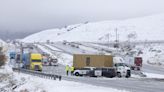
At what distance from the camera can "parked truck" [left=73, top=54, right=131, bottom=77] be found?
61188mm

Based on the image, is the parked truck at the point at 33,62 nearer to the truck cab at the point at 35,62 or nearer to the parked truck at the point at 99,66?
the truck cab at the point at 35,62

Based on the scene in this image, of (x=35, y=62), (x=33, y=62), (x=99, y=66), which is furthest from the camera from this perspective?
(x=33, y=62)

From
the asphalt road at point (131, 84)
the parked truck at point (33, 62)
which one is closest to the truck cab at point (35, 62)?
the parked truck at point (33, 62)

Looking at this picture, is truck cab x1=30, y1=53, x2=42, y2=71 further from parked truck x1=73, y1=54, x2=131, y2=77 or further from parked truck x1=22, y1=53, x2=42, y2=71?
parked truck x1=73, y1=54, x2=131, y2=77

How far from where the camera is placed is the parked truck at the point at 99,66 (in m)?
61.2

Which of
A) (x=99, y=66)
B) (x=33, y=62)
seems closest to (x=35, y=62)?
(x=33, y=62)

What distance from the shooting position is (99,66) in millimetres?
63281

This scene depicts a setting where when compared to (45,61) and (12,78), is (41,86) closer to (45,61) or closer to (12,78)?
(12,78)

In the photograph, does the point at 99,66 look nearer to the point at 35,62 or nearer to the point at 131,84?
the point at 131,84

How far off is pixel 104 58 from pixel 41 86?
22.6 meters

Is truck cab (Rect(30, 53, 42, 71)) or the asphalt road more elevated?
truck cab (Rect(30, 53, 42, 71))

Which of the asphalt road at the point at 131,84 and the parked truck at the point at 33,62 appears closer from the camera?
the asphalt road at the point at 131,84

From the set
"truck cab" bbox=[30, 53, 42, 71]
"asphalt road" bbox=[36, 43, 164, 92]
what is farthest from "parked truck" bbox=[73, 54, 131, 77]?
"truck cab" bbox=[30, 53, 42, 71]

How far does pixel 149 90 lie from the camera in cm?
3766
